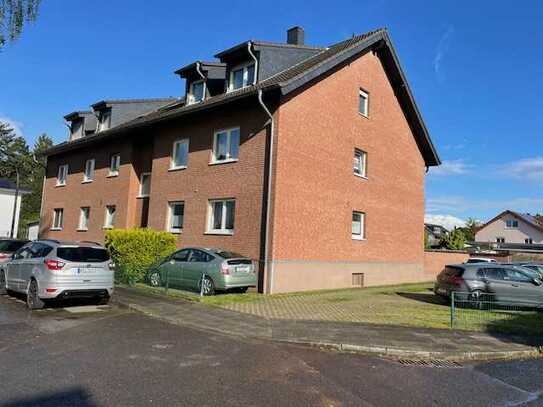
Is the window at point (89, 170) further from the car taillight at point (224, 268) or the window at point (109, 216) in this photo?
the car taillight at point (224, 268)

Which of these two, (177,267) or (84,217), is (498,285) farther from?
(84,217)

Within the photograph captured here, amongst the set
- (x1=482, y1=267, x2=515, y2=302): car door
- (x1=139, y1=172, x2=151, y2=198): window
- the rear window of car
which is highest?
(x1=139, y1=172, x2=151, y2=198): window

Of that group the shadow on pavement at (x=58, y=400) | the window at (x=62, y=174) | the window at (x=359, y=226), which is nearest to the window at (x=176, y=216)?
the window at (x=359, y=226)

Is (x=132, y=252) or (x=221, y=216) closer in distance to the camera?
(x=132, y=252)

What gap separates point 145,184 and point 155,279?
785 centimetres

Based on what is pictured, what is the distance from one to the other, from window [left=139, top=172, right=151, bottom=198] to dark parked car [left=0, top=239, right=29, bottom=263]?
249 inches

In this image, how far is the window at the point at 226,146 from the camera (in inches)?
672

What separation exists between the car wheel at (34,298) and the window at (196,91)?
36.3ft

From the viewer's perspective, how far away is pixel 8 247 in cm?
1608

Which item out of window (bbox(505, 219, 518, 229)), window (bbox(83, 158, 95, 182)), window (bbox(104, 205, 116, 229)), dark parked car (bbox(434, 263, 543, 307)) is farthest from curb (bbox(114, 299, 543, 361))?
window (bbox(505, 219, 518, 229))

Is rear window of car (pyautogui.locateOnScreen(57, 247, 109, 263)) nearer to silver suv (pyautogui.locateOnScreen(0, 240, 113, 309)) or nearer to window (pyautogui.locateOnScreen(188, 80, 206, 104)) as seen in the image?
silver suv (pyautogui.locateOnScreen(0, 240, 113, 309))

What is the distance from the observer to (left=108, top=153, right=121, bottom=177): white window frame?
75.7 feet

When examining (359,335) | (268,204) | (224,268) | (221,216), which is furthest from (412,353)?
(221,216)

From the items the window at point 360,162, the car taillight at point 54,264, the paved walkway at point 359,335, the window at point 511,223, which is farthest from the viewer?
the window at point 511,223
